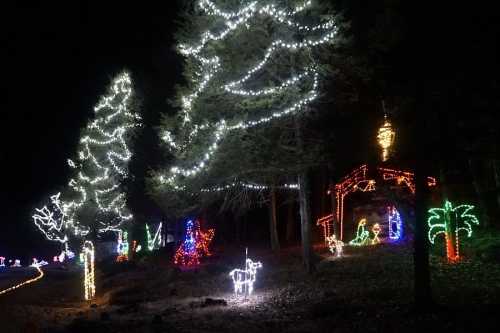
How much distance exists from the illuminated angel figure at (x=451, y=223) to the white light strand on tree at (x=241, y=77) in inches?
211

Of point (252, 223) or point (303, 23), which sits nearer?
point (303, 23)

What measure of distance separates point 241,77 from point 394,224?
11.5 m

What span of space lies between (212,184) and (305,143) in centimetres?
324

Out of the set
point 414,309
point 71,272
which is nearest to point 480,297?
point 414,309

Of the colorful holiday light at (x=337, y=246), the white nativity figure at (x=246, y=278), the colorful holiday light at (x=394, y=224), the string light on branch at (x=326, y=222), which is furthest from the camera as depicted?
the string light on branch at (x=326, y=222)

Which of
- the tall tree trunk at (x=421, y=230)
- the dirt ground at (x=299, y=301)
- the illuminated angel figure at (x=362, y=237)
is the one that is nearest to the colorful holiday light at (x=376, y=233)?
the illuminated angel figure at (x=362, y=237)

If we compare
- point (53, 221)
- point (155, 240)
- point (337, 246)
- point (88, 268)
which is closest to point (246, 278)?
point (337, 246)

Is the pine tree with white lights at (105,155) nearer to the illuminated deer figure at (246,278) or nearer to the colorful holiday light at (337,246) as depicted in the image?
the colorful holiday light at (337,246)

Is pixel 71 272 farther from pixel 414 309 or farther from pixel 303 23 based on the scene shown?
pixel 414 309

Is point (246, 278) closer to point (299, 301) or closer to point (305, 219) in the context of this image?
point (305, 219)

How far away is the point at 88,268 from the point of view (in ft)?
66.6

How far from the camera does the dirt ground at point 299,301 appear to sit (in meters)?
9.40

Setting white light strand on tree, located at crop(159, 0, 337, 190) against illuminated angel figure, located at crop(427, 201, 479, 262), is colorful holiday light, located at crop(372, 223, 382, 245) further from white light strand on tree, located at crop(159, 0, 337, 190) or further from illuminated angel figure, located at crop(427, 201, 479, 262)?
white light strand on tree, located at crop(159, 0, 337, 190)

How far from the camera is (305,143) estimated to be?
17.3 metres
